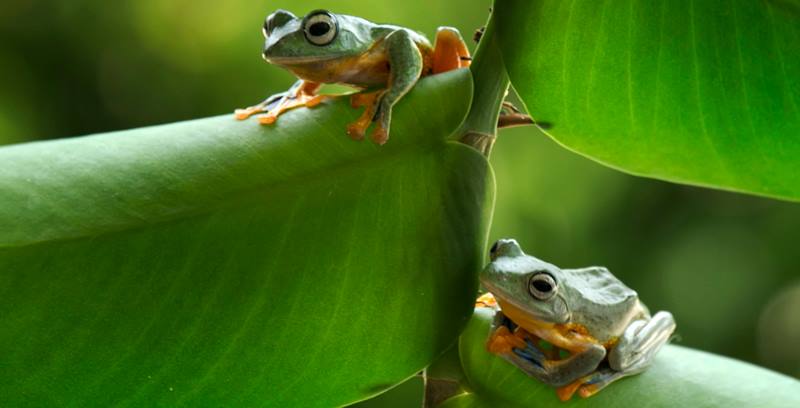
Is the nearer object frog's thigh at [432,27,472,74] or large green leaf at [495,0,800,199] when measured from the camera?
large green leaf at [495,0,800,199]

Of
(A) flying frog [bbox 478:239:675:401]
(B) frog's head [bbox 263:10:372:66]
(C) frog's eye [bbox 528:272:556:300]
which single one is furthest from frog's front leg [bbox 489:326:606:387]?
(B) frog's head [bbox 263:10:372:66]

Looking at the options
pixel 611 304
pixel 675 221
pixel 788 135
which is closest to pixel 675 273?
pixel 675 221

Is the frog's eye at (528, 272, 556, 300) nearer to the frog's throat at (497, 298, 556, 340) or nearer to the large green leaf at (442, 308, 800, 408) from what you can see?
the frog's throat at (497, 298, 556, 340)

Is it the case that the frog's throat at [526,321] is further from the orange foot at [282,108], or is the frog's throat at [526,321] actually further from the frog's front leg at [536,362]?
the orange foot at [282,108]

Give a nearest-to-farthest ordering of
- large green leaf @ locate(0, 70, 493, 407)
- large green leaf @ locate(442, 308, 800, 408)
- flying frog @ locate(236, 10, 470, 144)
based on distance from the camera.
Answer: large green leaf @ locate(0, 70, 493, 407) → large green leaf @ locate(442, 308, 800, 408) → flying frog @ locate(236, 10, 470, 144)

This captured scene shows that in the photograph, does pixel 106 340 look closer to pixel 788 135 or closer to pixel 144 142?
pixel 144 142

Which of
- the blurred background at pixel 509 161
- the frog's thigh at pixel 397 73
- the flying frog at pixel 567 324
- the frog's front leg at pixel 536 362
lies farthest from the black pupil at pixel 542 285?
the blurred background at pixel 509 161

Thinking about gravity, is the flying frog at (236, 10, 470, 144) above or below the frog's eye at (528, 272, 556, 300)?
above
